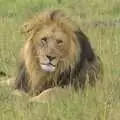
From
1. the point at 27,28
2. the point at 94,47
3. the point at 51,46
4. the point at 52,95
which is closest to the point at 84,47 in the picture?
the point at 51,46

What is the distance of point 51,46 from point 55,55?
0.14 m

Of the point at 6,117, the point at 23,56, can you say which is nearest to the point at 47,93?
the point at 23,56

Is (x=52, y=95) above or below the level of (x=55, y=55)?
below

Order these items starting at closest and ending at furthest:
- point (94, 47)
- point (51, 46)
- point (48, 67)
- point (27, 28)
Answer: point (48, 67) → point (51, 46) → point (27, 28) → point (94, 47)

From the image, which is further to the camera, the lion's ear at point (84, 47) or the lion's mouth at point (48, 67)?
the lion's ear at point (84, 47)

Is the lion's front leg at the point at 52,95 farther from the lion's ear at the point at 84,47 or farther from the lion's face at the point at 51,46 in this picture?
the lion's ear at the point at 84,47

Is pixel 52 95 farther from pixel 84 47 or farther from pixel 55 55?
pixel 84 47

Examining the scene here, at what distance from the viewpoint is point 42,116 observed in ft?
16.2

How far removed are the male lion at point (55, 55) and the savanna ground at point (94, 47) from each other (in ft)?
0.77

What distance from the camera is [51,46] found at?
5.87 m

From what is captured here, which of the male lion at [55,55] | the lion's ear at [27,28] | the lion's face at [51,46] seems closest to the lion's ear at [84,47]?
the male lion at [55,55]

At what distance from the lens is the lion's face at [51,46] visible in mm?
5738

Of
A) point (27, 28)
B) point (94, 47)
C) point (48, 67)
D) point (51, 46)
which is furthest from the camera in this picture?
point (94, 47)

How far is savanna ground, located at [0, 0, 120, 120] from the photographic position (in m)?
4.92
